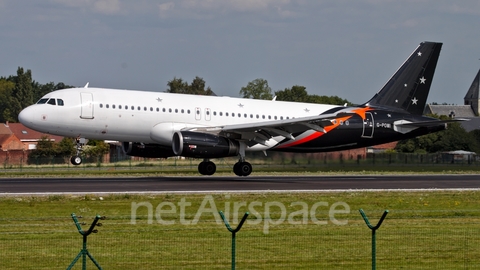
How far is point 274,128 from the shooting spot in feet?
127

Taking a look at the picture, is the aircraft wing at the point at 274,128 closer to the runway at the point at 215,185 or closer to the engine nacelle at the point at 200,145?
the engine nacelle at the point at 200,145

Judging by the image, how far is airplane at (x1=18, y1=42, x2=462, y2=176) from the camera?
1485 inches

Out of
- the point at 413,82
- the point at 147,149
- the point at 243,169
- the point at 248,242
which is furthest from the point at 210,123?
the point at 248,242

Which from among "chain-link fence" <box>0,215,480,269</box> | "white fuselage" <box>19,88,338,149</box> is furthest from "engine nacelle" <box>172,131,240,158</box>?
"chain-link fence" <box>0,215,480,269</box>

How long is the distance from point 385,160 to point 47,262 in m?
39.1

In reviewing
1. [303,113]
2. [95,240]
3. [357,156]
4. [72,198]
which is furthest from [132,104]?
[95,240]

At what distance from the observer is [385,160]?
5147cm

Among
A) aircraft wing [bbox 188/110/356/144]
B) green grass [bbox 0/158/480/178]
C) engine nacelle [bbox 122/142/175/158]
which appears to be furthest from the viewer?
green grass [bbox 0/158/480/178]

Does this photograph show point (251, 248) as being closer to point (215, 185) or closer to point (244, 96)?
point (215, 185)

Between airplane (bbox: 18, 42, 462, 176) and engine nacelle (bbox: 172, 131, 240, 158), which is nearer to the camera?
engine nacelle (bbox: 172, 131, 240, 158)

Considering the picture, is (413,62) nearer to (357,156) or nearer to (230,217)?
(357,156)

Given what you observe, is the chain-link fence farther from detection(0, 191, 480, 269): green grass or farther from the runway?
the runway

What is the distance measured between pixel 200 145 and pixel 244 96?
3984 inches

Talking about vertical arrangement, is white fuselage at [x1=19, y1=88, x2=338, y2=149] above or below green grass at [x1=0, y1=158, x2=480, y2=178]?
above
